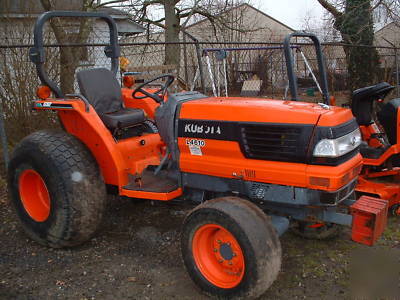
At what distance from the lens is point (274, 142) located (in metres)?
2.90

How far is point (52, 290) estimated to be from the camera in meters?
3.10

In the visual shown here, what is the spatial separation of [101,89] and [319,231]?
7.65 ft

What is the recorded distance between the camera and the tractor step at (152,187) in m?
3.38

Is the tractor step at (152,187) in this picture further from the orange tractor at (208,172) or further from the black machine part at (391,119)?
the black machine part at (391,119)

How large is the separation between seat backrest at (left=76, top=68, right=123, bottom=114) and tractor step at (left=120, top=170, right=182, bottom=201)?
2.52ft

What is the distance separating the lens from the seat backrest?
389 centimetres

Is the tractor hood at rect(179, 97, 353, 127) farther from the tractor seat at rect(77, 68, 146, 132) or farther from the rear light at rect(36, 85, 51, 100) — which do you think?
the rear light at rect(36, 85, 51, 100)

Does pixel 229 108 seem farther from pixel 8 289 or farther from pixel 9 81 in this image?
pixel 9 81

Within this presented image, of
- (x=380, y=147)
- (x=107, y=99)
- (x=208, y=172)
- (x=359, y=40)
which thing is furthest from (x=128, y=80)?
(x=359, y=40)

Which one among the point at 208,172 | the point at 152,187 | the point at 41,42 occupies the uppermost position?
the point at 41,42

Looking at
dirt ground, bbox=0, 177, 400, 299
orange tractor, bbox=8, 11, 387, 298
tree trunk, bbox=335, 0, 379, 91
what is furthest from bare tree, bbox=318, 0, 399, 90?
orange tractor, bbox=8, 11, 387, 298

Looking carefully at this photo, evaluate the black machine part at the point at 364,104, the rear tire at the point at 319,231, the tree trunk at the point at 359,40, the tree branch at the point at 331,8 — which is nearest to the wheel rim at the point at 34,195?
the rear tire at the point at 319,231

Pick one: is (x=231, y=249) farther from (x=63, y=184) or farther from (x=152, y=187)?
(x=63, y=184)

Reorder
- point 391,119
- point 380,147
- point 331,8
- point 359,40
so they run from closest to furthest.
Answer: point 391,119, point 380,147, point 359,40, point 331,8
